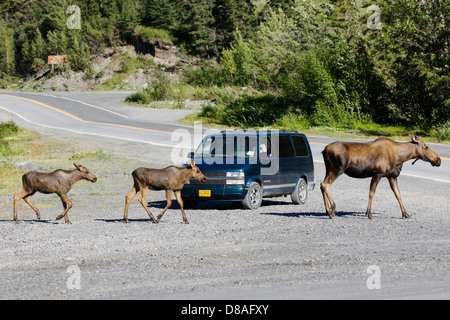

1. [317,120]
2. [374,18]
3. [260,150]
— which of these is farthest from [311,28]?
[260,150]

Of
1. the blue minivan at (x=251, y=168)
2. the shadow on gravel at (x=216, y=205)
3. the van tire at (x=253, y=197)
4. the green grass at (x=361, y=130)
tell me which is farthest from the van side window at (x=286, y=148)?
the green grass at (x=361, y=130)

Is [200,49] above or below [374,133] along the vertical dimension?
above

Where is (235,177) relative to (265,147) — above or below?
below

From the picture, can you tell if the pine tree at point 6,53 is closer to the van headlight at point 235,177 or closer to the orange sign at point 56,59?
the orange sign at point 56,59

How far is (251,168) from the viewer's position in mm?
15602

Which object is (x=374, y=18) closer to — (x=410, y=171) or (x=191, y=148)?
(x=191, y=148)

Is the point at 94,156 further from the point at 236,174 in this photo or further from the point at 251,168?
the point at 236,174

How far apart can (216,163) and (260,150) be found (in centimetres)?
124

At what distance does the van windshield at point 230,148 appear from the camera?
1603 cm

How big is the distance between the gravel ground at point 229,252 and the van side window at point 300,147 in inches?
57.2

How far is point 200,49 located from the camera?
94.2 metres

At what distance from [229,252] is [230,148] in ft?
21.2

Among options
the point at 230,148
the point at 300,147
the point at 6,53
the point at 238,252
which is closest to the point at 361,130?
the point at 300,147

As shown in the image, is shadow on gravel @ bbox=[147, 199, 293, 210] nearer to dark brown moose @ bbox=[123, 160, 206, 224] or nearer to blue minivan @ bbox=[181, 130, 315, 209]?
blue minivan @ bbox=[181, 130, 315, 209]
